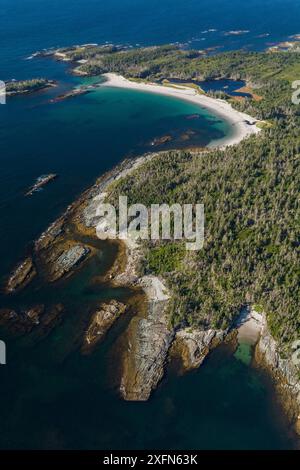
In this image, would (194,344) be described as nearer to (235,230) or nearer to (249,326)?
(249,326)

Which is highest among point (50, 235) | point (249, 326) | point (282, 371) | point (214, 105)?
point (214, 105)

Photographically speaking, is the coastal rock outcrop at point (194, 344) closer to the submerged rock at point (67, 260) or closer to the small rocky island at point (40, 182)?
the submerged rock at point (67, 260)

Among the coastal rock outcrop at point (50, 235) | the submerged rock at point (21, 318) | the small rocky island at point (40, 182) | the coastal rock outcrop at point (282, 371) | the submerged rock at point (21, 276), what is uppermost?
the small rocky island at point (40, 182)

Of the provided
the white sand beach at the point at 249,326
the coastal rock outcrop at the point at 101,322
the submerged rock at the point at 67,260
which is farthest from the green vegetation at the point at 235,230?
the submerged rock at the point at 67,260

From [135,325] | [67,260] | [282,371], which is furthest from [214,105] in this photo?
[282,371]

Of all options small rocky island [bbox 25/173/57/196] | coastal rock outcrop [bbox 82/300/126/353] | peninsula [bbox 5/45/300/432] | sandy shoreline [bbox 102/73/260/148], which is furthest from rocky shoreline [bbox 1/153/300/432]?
sandy shoreline [bbox 102/73/260/148]
